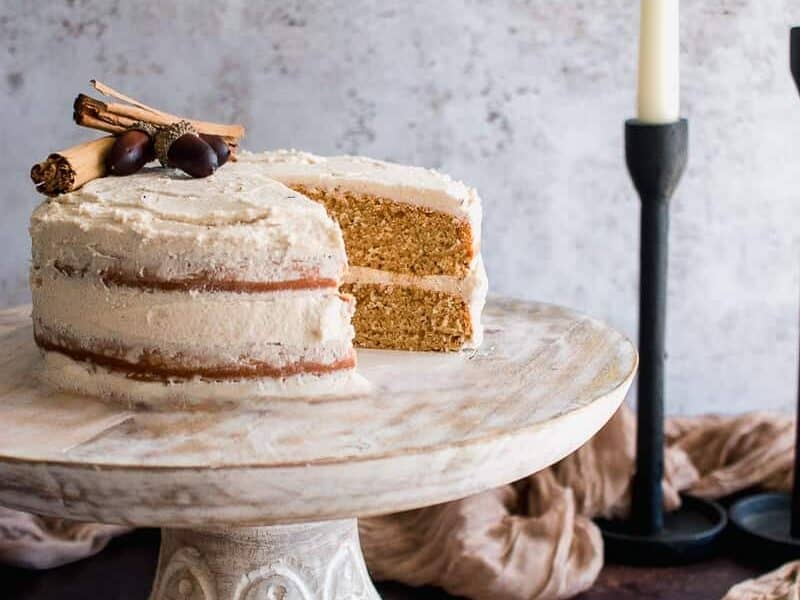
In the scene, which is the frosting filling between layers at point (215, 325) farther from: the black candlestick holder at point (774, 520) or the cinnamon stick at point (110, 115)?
the black candlestick holder at point (774, 520)

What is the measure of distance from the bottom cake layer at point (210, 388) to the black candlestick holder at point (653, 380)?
0.89 m

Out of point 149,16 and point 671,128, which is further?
point 149,16

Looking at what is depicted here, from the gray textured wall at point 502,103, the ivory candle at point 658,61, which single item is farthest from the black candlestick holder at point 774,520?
the gray textured wall at point 502,103

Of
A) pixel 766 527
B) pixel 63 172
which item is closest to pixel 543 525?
pixel 766 527

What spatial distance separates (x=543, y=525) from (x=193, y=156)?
0.99m

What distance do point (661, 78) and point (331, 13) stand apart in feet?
2.44

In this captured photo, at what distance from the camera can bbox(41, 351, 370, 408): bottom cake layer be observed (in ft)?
5.57

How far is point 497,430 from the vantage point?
5.06 feet

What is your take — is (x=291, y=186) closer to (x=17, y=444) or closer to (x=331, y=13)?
(x=17, y=444)

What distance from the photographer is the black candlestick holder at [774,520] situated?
252cm

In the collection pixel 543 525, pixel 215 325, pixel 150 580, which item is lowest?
pixel 150 580

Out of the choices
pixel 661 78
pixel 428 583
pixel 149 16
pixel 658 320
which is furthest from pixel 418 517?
pixel 149 16

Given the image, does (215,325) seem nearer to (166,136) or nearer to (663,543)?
(166,136)

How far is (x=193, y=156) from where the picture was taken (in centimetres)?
192
